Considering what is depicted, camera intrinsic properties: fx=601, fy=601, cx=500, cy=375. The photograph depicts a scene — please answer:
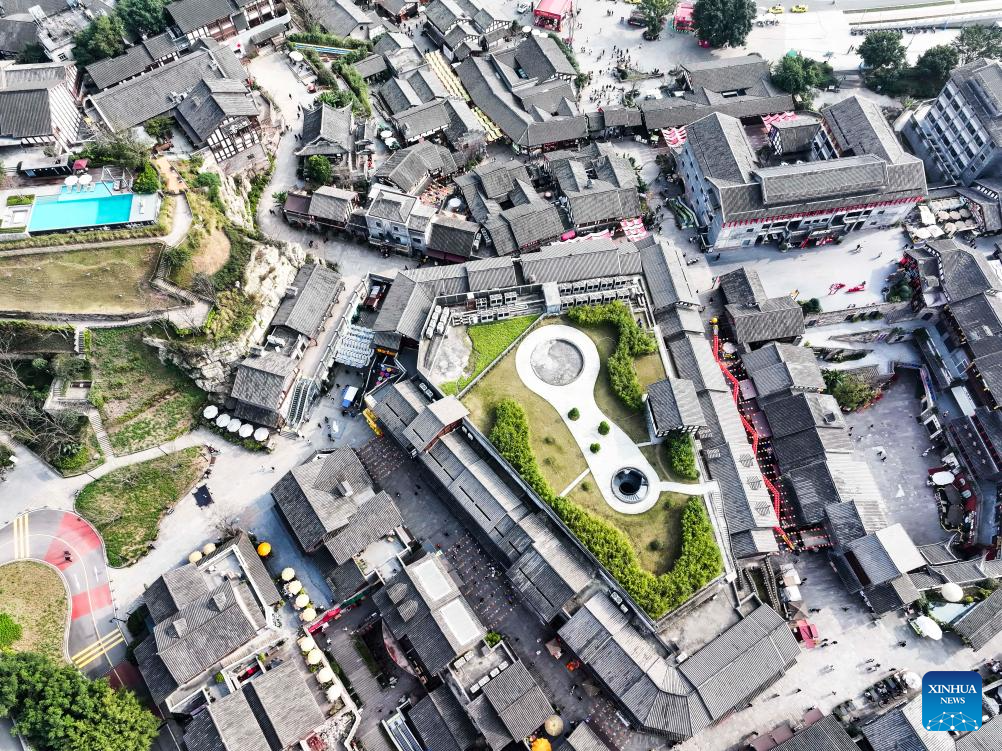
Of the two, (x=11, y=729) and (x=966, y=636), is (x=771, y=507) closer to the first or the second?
(x=966, y=636)

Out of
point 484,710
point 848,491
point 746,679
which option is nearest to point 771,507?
point 848,491

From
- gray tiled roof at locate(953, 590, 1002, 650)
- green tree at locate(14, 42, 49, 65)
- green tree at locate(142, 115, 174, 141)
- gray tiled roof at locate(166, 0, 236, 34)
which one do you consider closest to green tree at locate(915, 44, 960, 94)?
gray tiled roof at locate(953, 590, 1002, 650)

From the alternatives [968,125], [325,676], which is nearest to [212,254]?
[325,676]

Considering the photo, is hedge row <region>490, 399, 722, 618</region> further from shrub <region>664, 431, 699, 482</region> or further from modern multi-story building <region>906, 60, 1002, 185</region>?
modern multi-story building <region>906, 60, 1002, 185</region>

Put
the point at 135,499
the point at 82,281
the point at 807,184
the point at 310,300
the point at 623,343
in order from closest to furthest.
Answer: the point at 135,499
the point at 623,343
the point at 82,281
the point at 310,300
the point at 807,184

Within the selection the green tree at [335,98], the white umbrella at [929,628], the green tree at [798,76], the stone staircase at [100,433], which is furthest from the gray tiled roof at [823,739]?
the green tree at [335,98]

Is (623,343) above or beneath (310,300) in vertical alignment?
above

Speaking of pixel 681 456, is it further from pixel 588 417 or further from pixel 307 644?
pixel 307 644
